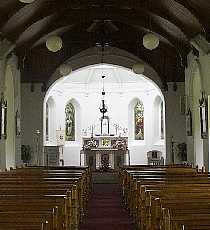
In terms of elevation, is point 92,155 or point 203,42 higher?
point 203,42

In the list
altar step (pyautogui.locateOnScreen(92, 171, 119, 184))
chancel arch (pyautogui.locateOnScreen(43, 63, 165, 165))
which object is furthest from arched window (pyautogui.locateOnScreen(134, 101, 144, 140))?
altar step (pyautogui.locateOnScreen(92, 171, 119, 184))

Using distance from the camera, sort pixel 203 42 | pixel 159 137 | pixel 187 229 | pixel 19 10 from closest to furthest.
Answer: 1. pixel 187 229
2. pixel 19 10
3. pixel 203 42
4. pixel 159 137

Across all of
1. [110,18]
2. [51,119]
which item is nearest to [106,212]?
[110,18]

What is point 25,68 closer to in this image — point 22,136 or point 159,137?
point 22,136

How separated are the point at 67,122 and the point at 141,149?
479 cm

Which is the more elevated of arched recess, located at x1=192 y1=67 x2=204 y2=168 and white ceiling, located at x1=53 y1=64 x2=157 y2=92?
white ceiling, located at x1=53 y1=64 x2=157 y2=92

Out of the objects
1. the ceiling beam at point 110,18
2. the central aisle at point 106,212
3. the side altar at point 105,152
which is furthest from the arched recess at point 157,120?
the central aisle at point 106,212

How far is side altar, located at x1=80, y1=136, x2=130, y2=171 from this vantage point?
27.5 metres

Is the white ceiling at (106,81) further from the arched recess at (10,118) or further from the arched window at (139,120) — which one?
the arched recess at (10,118)

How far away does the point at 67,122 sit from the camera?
31.1 meters

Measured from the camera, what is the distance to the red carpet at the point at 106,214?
10.3 meters

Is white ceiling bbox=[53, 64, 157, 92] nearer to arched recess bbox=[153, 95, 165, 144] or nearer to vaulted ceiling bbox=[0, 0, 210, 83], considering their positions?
arched recess bbox=[153, 95, 165, 144]

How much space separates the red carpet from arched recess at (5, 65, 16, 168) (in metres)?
3.48

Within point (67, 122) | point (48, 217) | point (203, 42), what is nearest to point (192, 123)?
point (203, 42)
